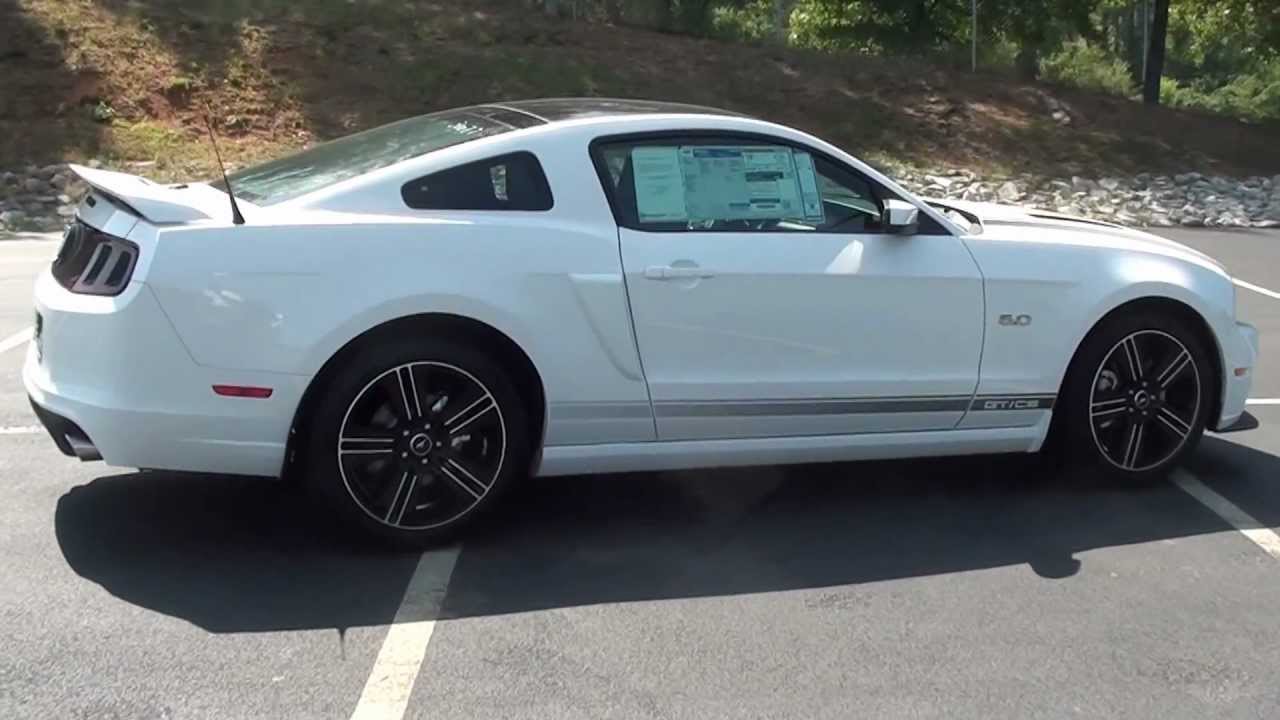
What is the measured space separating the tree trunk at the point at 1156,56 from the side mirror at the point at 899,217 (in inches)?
789

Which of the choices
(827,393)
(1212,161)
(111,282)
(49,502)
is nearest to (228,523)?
(49,502)

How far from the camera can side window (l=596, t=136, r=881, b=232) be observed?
5074mm

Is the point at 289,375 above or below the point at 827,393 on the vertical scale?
above

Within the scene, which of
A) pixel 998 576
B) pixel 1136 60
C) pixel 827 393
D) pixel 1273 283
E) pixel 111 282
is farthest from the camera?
pixel 1136 60

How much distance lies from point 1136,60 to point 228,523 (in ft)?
172

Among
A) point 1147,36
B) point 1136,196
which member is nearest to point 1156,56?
point 1136,196

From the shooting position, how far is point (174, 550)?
488cm

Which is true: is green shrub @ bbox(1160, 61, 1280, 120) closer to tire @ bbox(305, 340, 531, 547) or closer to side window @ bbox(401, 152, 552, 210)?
side window @ bbox(401, 152, 552, 210)

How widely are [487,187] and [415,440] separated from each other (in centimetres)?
93

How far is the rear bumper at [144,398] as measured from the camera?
445 centimetres

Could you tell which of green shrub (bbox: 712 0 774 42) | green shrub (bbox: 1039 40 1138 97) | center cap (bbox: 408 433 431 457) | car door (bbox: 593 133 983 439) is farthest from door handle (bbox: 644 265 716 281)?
green shrub (bbox: 1039 40 1138 97)

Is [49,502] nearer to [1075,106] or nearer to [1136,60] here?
[1075,106]

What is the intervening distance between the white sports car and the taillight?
0.6 inches

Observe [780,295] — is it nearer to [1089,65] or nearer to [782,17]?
[1089,65]
